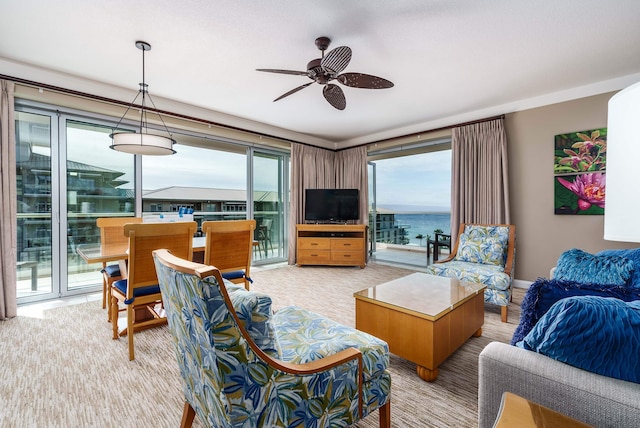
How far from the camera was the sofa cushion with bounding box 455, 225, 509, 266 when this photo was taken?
10.4 feet

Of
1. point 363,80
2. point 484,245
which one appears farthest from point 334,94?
point 484,245

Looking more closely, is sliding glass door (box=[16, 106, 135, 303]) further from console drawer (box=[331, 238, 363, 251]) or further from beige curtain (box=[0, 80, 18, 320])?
console drawer (box=[331, 238, 363, 251])

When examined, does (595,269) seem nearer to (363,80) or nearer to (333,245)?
(363,80)

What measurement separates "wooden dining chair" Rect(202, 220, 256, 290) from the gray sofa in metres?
2.07

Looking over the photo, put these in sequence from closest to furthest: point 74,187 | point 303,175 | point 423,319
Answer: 1. point 423,319
2. point 74,187
3. point 303,175

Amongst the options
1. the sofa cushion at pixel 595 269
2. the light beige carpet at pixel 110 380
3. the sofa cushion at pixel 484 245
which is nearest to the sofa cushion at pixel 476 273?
the sofa cushion at pixel 484 245

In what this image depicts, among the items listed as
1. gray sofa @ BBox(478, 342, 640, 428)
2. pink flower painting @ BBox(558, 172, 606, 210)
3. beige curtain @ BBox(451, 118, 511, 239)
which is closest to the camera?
gray sofa @ BBox(478, 342, 640, 428)

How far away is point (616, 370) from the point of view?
78 centimetres

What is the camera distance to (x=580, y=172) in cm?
336

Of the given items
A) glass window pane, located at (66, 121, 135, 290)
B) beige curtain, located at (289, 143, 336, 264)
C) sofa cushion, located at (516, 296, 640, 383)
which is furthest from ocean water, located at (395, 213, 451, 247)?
sofa cushion, located at (516, 296, 640, 383)

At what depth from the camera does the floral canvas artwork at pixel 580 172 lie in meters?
3.24

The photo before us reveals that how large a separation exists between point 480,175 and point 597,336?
12.3 feet

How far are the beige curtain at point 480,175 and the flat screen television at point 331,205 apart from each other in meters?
1.82

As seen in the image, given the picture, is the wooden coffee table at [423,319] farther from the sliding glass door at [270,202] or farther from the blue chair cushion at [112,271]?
the sliding glass door at [270,202]
